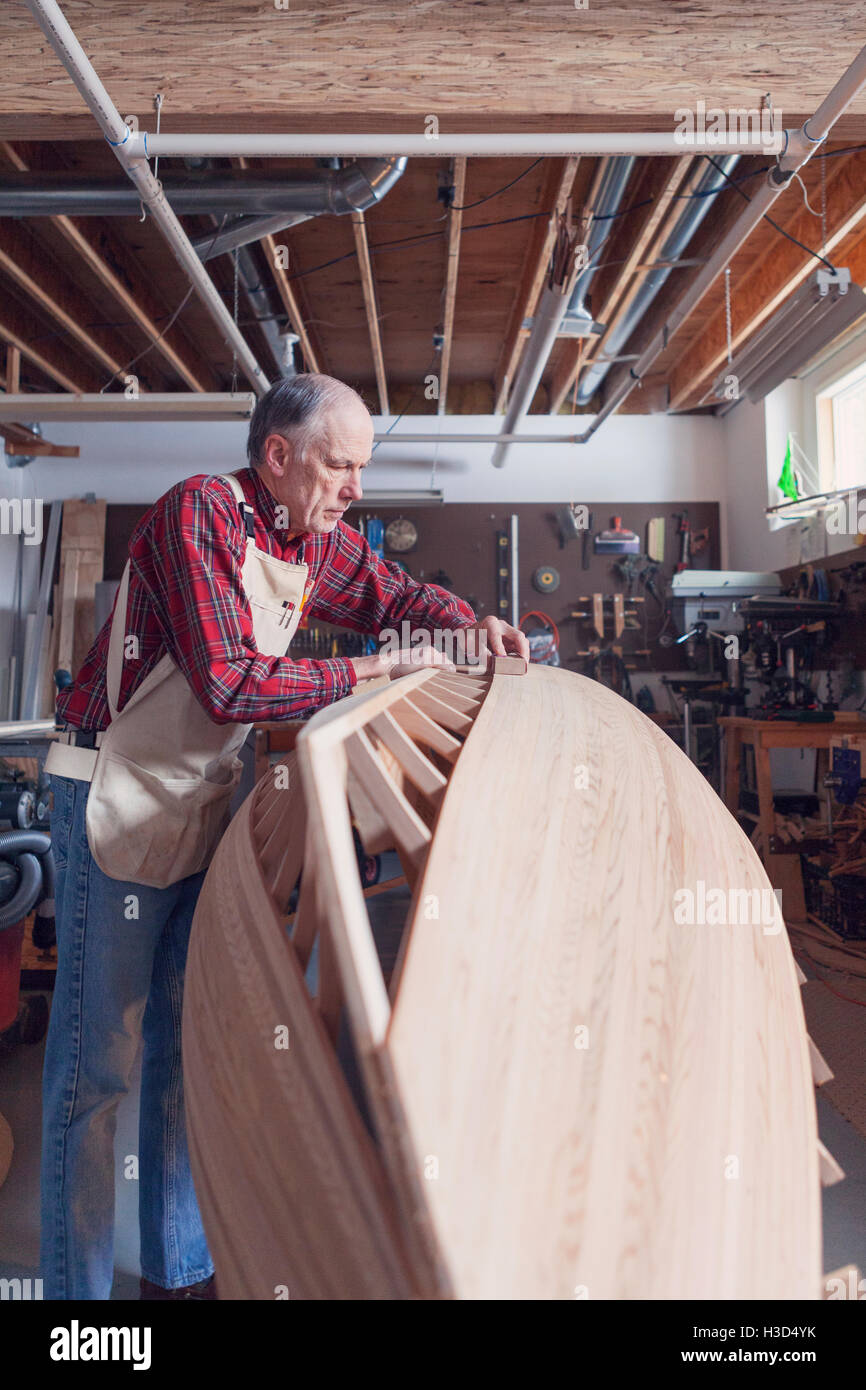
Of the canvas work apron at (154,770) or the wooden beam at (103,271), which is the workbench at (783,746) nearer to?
the canvas work apron at (154,770)

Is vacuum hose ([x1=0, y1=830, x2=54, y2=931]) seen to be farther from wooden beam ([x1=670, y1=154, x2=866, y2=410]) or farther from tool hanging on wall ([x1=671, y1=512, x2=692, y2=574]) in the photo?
tool hanging on wall ([x1=671, y1=512, x2=692, y2=574])

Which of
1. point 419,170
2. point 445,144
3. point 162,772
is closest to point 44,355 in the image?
point 419,170

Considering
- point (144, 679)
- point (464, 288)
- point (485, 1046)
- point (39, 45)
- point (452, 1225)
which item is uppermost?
point (464, 288)

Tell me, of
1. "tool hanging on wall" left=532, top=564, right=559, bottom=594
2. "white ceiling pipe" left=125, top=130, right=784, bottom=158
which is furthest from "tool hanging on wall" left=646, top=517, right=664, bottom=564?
"white ceiling pipe" left=125, top=130, right=784, bottom=158

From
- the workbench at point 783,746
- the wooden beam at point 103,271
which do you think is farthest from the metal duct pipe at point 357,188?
the workbench at point 783,746

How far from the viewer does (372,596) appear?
2.02 m

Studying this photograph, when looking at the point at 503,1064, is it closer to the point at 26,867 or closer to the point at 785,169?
the point at 26,867

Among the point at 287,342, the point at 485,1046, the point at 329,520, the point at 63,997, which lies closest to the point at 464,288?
the point at 287,342

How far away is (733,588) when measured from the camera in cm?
554

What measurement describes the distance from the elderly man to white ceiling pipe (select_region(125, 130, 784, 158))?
1.52m

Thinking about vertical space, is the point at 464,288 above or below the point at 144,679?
above

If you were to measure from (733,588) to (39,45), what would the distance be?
4.43 metres

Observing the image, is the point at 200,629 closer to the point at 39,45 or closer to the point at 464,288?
the point at 39,45

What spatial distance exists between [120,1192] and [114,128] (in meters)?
3.01
